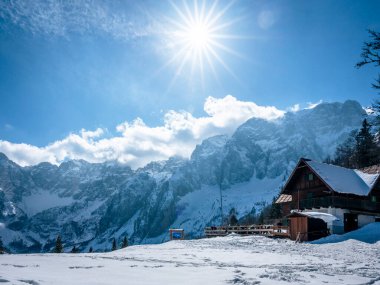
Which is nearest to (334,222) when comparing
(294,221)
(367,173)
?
(294,221)

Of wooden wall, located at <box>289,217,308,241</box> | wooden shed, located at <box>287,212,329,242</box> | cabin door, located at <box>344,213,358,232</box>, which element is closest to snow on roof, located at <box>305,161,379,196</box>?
cabin door, located at <box>344,213,358,232</box>

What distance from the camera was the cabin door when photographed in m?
43.9

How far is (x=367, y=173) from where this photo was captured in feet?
165

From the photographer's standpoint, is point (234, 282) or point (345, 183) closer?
point (234, 282)

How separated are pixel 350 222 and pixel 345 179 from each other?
553cm

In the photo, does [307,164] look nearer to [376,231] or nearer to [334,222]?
[334,222]

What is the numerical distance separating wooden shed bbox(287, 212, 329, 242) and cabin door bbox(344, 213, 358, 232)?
6894 millimetres

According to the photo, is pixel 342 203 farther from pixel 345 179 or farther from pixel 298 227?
pixel 298 227

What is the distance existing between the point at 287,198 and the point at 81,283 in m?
51.5

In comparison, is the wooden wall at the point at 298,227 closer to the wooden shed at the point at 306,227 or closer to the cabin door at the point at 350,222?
the wooden shed at the point at 306,227

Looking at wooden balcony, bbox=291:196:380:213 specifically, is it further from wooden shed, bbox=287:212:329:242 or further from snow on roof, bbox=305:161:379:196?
wooden shed, bbox=287:212:329:242

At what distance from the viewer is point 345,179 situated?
46.9 metres

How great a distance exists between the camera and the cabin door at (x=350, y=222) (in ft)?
144

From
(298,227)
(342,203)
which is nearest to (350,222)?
(342,203)
